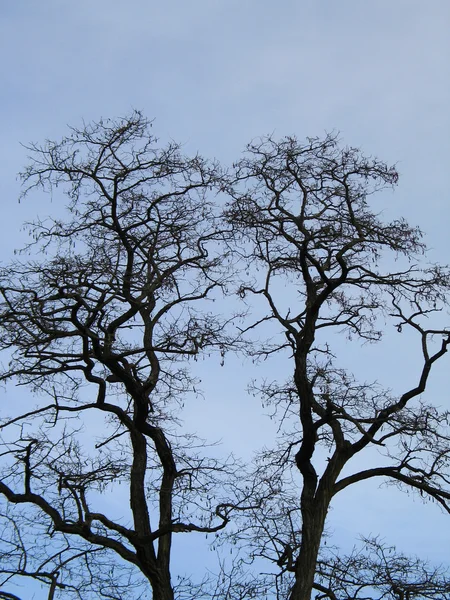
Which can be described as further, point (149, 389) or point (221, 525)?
point (149, 389)

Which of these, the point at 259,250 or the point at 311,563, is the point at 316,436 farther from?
the point at 259,250

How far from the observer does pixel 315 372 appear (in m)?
13.9

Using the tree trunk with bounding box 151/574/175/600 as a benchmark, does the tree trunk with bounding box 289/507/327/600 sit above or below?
above

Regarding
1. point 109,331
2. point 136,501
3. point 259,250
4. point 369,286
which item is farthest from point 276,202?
point 136,501

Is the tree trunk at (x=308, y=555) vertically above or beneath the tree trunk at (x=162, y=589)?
above

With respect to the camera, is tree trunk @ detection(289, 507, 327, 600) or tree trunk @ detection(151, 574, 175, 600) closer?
tree trunk @ detection(289, 507, 327, 600)

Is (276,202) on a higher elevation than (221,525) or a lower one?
higher

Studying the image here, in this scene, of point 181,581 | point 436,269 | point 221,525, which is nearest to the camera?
point 221,525

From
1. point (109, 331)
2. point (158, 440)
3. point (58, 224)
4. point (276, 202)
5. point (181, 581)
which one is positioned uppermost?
point (276, 202)

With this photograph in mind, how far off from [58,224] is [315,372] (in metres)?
4.58

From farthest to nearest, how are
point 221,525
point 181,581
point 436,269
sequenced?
point 436,269, point 181,581, point 221,525

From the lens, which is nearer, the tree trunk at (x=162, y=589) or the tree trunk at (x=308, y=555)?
the tree trunk at (x=308, y=555)

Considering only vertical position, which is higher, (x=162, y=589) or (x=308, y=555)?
(x=308, y=555)

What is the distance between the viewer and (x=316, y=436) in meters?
13.3
